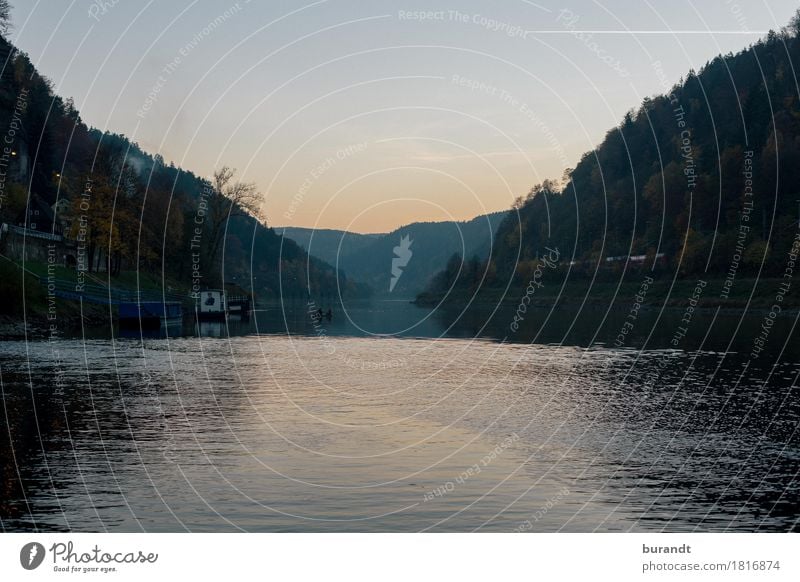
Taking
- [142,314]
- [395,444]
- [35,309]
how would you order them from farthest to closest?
1. [142,314]
2. [35,309]
3. [395,444]

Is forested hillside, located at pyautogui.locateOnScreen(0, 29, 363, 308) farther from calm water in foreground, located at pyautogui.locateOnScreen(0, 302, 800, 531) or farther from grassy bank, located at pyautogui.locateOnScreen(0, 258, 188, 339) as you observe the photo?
calm water in foreground, located at pyautogui.locateOnScreen(0, 302, 800, 531)

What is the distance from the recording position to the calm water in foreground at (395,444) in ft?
75.6

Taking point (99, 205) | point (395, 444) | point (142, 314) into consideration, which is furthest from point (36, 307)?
point (395, 444)

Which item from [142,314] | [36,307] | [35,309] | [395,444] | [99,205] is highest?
[99,205]

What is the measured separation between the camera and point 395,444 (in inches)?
1309

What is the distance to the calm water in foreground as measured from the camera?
23.0 metres

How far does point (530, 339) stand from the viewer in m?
97.9

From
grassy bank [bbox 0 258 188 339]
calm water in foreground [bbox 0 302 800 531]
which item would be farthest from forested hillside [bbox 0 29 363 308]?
calm water in foreground [bbox 0 302 800 531]

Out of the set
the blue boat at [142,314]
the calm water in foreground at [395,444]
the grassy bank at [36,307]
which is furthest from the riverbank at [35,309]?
the calm water in foreground at [395,444]

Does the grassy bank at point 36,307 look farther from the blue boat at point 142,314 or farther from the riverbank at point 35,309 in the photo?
the blue boat at point 142,314

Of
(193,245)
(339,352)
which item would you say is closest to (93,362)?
(339,352)

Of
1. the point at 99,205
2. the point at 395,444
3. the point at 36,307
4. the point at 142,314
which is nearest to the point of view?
the point at 395,444

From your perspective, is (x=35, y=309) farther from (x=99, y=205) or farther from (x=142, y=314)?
(x=99, y=205)
